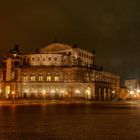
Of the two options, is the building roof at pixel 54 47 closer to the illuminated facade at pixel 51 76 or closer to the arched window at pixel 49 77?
the illuminated facade at pixel 51 76

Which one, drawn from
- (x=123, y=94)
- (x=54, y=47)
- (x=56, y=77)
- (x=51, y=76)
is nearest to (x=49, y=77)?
(x=51, y=76)

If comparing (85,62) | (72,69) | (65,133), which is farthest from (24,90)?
(65,133)

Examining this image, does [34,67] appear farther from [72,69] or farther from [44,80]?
[72,69]

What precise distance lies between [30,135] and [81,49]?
12893 cm

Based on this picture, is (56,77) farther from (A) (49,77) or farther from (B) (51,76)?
(A) (49,77)

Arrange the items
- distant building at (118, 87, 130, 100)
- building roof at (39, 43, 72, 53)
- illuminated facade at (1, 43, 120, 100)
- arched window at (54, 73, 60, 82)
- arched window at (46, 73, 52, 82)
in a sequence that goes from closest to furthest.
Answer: illuminated facade at (1, 43, 120, 100) < arched window at (54, 73, 60, 82) < arched window at (46, 73, 52, 82) < building roof at (39, 43, 72, 53) < distant building at (118, 87, 130, 100)

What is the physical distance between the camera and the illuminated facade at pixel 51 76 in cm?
13125

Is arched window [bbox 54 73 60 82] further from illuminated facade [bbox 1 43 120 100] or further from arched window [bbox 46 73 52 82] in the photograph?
arched window [bbox 46 73 52 82]

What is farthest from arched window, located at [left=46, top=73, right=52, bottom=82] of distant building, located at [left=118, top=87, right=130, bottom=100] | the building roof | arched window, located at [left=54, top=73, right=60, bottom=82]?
distant building, located at [left=118, top=87, right=130, bottom=100]

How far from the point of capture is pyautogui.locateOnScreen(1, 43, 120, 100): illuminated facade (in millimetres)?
131250

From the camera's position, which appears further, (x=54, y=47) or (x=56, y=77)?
(x=54, y=47)

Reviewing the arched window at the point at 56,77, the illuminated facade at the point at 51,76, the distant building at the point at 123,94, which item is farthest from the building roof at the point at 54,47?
the distant building at the point at 123,94

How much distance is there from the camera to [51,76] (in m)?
133

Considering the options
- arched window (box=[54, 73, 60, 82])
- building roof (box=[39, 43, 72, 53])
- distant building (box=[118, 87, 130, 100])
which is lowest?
distant building (box=[118, 87, 130, 100])
